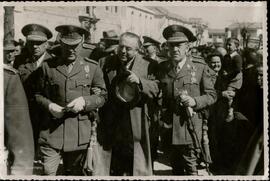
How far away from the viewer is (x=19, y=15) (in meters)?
3.52

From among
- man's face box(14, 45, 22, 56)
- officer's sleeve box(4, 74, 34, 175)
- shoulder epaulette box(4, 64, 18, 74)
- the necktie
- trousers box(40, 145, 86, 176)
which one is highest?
man's face box(14, 45, 22, 56)

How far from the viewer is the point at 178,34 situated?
11.1 feet

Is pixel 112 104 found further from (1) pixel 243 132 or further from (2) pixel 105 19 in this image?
(1) pixel 243 132

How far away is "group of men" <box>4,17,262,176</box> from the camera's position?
10.9ft

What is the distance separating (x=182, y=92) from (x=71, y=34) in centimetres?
107

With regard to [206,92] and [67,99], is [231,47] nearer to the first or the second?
[206,92]

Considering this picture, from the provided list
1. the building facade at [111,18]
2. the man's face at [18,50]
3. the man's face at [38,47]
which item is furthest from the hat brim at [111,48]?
the man's face at [18,50]

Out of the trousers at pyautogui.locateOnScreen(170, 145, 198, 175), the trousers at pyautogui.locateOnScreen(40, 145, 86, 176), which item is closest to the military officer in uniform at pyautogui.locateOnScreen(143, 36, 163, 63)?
the trousers at pyautogui.locateOnScreen(170, 145, 198, 175)

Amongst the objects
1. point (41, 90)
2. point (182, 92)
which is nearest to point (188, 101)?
point (182, 92)

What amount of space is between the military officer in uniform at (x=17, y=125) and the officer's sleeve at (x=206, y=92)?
148 centimetres

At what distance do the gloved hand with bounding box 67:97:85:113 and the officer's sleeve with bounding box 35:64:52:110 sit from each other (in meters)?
0.19

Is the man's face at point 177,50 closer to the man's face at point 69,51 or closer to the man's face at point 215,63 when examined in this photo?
the man's face at point 215,63

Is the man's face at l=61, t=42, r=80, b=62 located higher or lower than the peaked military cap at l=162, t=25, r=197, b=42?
lower

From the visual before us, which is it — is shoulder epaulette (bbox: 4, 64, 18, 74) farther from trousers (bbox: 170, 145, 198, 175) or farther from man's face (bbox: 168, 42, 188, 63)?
trousers (bbox: 170, 145, 198, 175)
